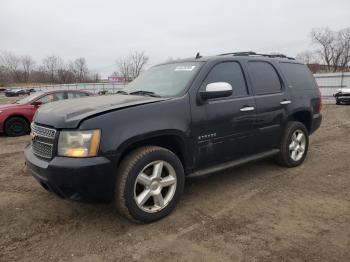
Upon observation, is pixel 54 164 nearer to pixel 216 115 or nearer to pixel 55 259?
pixel 55 259

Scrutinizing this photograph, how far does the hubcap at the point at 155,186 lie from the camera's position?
3.37 metres

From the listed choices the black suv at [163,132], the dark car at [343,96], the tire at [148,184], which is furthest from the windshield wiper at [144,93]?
the dark car at [343,96]

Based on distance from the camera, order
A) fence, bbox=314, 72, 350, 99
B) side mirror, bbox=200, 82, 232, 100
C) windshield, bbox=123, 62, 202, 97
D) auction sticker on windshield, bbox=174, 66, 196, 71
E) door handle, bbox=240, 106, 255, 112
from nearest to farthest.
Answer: side mirror, bbox=200, 82, 232, 100
windshield, bbox=123, 62, 202, 97
auction sticker on windshield, bbox=174, 66, 196, 71
door handle, bbox=240, 106, 255, 112
fence, bbox=314, 72, 350, 99

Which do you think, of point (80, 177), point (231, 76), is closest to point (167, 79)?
point (231, 76)

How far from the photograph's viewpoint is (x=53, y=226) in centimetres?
344

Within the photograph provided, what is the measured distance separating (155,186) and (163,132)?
23.0 inches

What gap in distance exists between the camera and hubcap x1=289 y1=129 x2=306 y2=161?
5.33 metres

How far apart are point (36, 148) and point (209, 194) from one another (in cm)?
221

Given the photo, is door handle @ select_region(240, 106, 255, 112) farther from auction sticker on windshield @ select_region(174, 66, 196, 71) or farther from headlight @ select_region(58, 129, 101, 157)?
headlight @ select_region(58, 129, 101, 157)

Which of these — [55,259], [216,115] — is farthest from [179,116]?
[55,259]

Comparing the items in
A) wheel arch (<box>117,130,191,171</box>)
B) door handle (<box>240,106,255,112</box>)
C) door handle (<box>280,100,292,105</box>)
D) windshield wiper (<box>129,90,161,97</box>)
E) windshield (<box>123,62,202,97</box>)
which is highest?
windshield (<box>123,62,202,97</box>)

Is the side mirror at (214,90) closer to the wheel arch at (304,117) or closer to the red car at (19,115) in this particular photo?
the wheel arch at (304,117)

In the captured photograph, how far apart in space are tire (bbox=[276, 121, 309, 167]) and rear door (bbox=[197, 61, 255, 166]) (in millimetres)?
909

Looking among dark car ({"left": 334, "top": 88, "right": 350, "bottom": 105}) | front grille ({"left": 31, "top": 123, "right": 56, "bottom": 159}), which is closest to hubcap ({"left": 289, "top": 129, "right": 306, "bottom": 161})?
front grille ({"left": 31, "top": 123, "right": 56, "bottom": 159})
